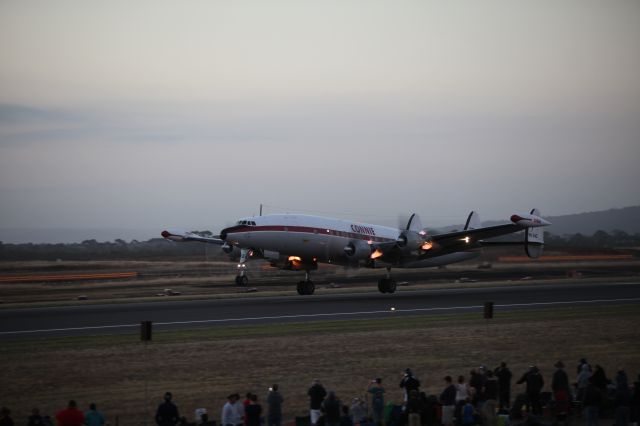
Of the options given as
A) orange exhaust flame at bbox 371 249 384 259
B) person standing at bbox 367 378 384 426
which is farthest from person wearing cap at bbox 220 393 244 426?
orange exhaust flame at bbox 371 249 384 259

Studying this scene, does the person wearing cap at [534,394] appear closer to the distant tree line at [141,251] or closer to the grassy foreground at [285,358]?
the grassy foreground at [285,358]

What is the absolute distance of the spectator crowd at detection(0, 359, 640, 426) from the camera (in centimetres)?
1755

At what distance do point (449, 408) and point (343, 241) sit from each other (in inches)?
1239

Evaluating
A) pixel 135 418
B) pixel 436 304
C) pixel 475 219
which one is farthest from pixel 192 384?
pixel 475 219

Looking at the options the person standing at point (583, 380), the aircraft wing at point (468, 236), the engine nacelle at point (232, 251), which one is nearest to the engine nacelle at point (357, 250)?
the aircraft wing at point (468, 236)

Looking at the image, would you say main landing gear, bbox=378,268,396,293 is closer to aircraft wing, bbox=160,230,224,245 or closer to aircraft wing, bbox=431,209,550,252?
aircraft wing, bbox=431,209,550,252

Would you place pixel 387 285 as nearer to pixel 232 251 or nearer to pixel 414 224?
pixel 414 224

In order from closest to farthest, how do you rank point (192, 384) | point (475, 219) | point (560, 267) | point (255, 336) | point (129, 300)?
point (192, 384), point (255, 336), point (129, 300), point (475, 219), point (560, 267)

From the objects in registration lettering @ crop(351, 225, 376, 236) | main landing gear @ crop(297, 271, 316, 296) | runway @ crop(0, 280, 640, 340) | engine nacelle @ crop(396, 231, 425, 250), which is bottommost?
runway @ crop(0, 280, 640, 340)

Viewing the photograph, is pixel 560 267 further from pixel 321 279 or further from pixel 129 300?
pixel 129 300

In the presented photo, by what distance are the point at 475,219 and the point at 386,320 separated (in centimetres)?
2495

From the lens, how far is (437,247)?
51.4m

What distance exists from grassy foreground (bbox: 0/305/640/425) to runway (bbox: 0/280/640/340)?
281 centimetres

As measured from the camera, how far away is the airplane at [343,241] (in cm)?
4744
